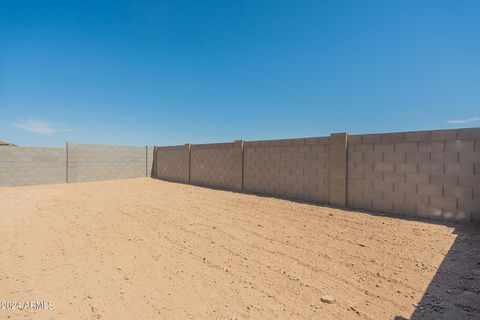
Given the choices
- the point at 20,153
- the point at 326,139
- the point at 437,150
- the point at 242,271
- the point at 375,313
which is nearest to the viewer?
the point at 375,313

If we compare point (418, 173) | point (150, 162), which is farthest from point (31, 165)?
point (418, 173)

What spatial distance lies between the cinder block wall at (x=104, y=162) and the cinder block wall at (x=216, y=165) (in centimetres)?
476

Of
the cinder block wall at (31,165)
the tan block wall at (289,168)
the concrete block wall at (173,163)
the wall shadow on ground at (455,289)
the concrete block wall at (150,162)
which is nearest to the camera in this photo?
the wall shadow on ground at (455,289)

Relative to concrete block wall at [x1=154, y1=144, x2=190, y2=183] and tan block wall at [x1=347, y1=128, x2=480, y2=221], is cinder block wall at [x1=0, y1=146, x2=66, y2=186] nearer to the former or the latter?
concrete block wall at [x1=154, y1=144, x2=190, y2=183]

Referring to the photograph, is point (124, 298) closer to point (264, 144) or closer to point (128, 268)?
point (128, 268)

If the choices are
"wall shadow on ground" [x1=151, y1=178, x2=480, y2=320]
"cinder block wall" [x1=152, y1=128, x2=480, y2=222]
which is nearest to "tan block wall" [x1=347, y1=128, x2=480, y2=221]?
"cinder block wall" [x1=152, y1=128, x2=480, y2=222]

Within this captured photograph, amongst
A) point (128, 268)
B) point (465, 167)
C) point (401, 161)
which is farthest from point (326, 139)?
point (128, 268)

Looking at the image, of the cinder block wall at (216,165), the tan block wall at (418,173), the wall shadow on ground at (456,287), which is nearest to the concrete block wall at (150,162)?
the cinder block wall at (216,165)

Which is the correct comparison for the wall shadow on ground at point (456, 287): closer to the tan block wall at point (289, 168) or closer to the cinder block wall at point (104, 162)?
the tan block wall at point (289, 168)

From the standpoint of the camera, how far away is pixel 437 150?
5.04 m

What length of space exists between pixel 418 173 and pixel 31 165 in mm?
14861

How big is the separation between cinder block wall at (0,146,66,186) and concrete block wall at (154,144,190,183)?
15.6 feet

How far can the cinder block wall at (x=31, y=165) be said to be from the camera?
35.4 ft

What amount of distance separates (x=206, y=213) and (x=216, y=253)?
7.96 feet
